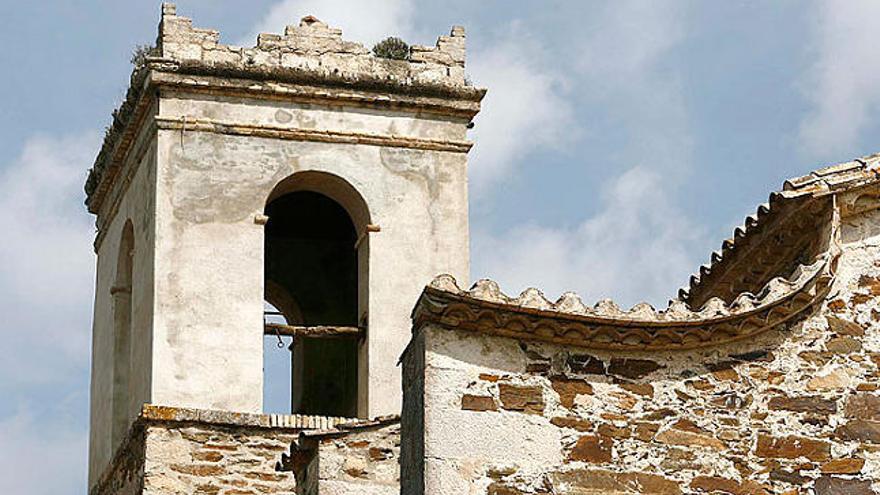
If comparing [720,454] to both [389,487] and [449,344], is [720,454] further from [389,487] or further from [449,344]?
[389,487]

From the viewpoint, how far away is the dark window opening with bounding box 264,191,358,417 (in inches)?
760

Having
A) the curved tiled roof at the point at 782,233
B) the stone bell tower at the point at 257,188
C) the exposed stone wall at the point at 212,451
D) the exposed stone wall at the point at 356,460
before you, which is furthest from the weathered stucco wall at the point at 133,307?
the curved tiled roof at the point at 782,233

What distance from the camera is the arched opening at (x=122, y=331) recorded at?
725 inches

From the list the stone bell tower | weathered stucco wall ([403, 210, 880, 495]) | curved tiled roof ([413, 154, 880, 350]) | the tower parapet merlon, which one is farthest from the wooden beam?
weathered stucco wall ([403, 210, 880, 495])

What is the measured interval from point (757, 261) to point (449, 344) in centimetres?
250

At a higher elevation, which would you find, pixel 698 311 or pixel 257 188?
pixel 257 188

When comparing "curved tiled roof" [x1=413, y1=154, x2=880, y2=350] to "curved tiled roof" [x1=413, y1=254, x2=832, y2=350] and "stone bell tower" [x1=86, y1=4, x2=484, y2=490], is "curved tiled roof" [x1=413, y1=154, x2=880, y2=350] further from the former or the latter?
"stone bell tower" [x1=86, y1=4, x2=484, y2=490]

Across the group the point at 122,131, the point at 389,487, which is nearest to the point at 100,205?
the point at 122,131

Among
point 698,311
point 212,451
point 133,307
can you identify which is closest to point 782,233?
point 698,311

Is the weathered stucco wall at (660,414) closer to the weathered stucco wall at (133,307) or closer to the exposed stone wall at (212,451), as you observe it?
the exposed stone wall at (212,451)

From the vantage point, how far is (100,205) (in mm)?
19672

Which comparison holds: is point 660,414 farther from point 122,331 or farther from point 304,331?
point 122,331

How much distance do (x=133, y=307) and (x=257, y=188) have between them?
123 centimetres

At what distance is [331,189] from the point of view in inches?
714
